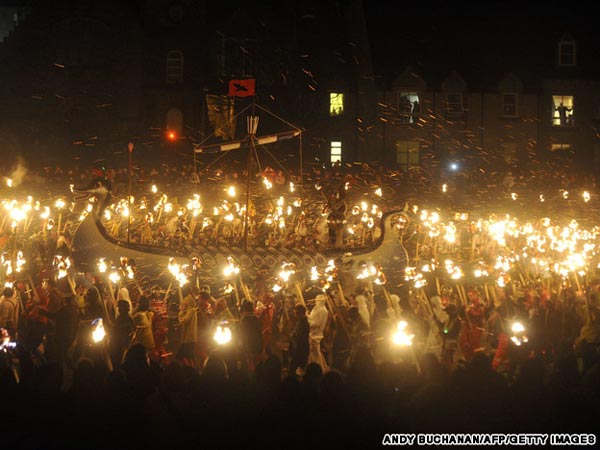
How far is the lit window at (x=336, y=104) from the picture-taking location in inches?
1495

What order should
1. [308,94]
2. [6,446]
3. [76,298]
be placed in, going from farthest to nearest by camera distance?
[308,94] → [76,298] → [6,446]

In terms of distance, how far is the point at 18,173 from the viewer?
92.8ft

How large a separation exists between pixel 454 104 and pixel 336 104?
6.12 metres

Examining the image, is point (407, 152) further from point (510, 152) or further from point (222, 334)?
point (222, 334)

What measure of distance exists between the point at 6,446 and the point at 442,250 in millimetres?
14608

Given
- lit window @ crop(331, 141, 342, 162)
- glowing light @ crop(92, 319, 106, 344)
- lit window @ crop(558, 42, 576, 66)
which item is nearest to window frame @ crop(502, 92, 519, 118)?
lit window @ crop(558, 42, 576, 66)

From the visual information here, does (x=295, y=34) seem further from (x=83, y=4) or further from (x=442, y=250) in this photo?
(x=442, y=250)

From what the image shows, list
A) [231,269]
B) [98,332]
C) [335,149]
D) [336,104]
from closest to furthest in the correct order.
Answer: [98,332], [231,269], [335,149], [336,104]

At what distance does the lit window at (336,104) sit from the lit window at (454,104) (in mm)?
5477

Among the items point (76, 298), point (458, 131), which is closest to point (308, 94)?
point (458, 131)

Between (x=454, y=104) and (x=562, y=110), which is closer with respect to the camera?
(x=454, y=104)

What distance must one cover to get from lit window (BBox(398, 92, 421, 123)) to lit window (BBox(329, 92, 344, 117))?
3013 millimetres

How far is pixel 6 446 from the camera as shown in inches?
284

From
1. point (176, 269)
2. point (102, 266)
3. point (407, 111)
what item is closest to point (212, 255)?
point (176, 269)
